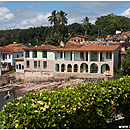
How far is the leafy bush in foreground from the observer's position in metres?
10.4

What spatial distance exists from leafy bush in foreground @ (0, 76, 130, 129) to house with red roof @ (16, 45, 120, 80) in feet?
76.5

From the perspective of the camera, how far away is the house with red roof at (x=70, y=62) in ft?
127

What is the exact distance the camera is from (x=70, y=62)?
41.0 m

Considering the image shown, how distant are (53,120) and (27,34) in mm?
90980

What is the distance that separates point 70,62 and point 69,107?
29.7 m

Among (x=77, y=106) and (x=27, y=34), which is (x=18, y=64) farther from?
(x=27, y=34)

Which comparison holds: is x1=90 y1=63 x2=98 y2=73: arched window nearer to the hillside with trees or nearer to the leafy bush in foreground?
the leafy bush in foreground

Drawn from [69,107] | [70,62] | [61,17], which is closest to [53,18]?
[61,17]

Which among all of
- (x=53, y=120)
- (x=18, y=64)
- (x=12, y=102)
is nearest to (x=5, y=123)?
(x=12, y=102)

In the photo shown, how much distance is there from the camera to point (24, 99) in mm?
11531

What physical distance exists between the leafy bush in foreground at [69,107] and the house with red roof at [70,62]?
23.3 m

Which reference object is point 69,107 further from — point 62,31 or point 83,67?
point 62,31

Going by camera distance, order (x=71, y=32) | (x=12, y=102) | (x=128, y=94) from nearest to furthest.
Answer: (x=12, y=102) → (x=128, y=94) → (x=71, y=32)

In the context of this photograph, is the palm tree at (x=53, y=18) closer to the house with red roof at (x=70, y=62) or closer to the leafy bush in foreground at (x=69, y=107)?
the house with red roof at (x=70, y=62)
